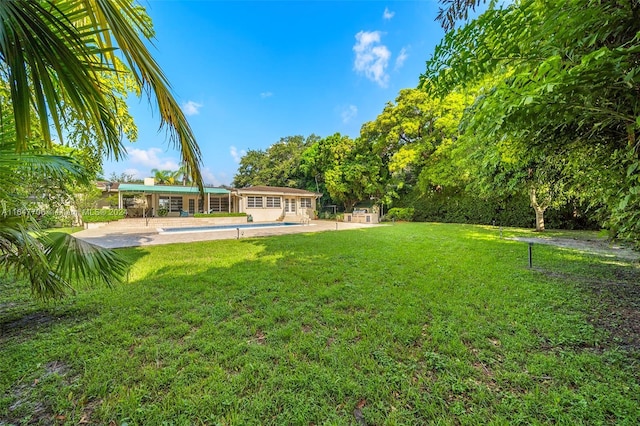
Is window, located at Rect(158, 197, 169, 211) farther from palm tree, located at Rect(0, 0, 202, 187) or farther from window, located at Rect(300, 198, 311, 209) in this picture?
palm tree, located at Rect(0, 0, 202, 187)

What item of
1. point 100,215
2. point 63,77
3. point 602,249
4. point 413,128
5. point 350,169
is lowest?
point 602,249

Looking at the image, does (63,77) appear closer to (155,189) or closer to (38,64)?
(38,64)

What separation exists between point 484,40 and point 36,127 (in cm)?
472

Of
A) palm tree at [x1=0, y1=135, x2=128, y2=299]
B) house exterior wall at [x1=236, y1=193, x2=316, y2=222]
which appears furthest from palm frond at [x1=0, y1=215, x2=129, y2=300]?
house exterior wall at [x1=236, y1=193, x2=316, y2=222]

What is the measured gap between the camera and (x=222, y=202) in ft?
82.9

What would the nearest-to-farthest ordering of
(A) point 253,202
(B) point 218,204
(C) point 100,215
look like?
(C) point 100,215, (A) point 253,202, (B) point 218,204

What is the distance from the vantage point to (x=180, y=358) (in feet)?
8.67

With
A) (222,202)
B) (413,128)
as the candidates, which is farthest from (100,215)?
(413,128)

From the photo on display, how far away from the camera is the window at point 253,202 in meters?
22.7

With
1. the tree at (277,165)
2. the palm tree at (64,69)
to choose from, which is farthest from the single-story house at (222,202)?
the palm tree at (64,69)

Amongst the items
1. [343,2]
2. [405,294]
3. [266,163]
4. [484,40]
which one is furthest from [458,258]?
[266,163]

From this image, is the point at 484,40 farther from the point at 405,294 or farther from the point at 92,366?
the point at 92,366

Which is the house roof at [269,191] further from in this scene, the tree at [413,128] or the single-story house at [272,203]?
the tree at [413,128]

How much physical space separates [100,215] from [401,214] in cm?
2162
